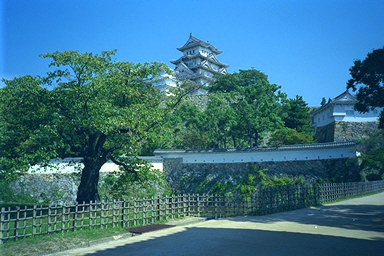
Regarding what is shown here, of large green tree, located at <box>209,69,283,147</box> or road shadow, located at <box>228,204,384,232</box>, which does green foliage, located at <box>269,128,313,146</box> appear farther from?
road shadow, located at <box>228,204,384,232</box>

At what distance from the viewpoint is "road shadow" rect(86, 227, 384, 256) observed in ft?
23.4

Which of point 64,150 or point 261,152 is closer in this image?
point 64,150

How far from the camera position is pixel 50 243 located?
8.16 metres

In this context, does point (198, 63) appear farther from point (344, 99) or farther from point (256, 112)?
point (256, 112)

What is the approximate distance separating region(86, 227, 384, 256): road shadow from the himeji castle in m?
50.6

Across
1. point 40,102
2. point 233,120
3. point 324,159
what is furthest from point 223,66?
point 40,102

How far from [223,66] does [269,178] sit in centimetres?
4453

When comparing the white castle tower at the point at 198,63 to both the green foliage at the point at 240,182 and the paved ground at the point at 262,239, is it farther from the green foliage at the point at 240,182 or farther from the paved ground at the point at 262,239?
the paved ground at the point at 262,239

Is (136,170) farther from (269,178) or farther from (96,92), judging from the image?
(269,178)

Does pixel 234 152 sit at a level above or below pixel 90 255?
above

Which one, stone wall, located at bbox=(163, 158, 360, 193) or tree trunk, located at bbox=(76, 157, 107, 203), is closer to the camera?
tree trunk, located at bbox=(76, 157, 107, 203)

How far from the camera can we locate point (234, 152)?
2912cm

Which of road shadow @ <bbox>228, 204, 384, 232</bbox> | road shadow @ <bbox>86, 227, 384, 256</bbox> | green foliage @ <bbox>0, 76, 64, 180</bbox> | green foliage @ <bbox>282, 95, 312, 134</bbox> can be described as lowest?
road shadow @ <bbox>228, 204, 384, 232</bbox>

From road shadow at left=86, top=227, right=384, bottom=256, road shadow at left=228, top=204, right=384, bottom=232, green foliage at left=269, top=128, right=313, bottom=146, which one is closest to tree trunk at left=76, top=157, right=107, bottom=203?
road shadow at left=86, top=227, right=384, bottom=256
